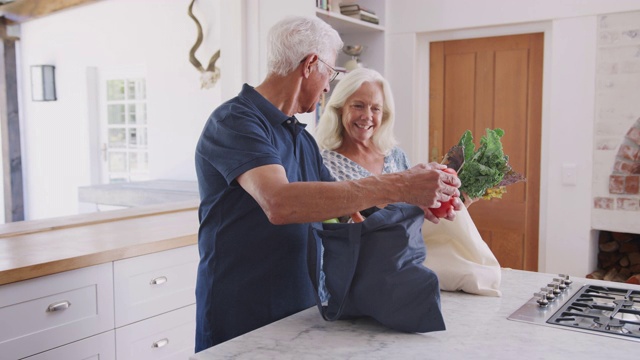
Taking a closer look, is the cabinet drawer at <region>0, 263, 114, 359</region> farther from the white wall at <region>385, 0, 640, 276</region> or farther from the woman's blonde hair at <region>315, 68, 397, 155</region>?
the white wall at <region>385, 0, 640, 276</region>

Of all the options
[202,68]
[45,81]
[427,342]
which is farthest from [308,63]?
[45,81]

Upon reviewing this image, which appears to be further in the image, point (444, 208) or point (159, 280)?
point (159, 280)

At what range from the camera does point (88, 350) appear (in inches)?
84.4

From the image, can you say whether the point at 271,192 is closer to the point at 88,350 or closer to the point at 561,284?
the point at 561,284

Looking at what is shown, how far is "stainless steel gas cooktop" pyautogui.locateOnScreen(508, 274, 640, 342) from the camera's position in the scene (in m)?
1.37

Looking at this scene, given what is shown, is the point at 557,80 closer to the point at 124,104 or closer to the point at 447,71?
the point at 447,71

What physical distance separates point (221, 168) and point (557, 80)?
297 cm

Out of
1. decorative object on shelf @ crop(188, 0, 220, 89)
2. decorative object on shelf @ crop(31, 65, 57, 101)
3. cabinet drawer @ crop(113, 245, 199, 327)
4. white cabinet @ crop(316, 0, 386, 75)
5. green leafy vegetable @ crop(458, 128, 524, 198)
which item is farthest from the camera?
decorative object on shelf @ crop(31, 65, 57, 101)

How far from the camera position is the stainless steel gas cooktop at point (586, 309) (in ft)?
4.48

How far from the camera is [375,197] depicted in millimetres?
1377

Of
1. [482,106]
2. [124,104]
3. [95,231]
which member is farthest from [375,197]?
[124,104]

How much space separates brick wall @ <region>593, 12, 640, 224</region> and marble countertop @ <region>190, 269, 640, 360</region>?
2.47 metres

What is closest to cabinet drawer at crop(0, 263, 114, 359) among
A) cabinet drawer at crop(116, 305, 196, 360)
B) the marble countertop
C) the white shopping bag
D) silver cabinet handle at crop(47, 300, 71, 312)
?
silver cabinet handle at crop(47, 300, 71, 312)

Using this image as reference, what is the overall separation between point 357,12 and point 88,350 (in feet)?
9.48
